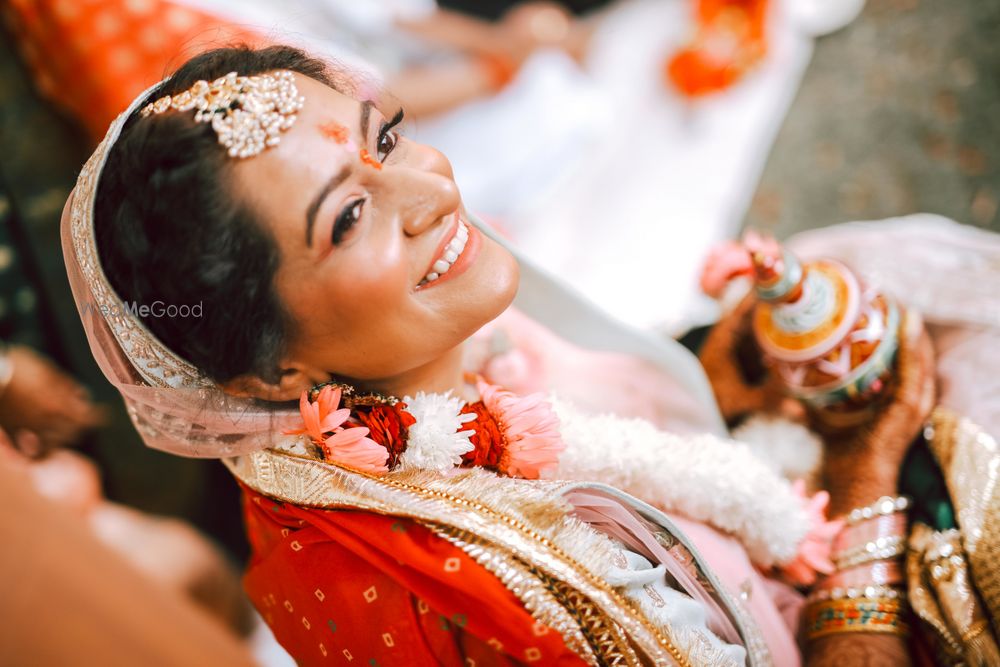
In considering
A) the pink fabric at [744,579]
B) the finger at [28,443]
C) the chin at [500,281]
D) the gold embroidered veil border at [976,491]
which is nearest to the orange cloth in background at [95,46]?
the finger at [28,443]

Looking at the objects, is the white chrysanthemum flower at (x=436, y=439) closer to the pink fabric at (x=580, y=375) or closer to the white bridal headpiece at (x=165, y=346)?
the white bridal headpiece at (x=165, y=346)

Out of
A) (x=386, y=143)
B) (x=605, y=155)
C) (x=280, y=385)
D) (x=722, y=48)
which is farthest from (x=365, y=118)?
(x=722, y=48)

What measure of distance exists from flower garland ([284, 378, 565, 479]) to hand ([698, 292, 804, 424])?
630mm

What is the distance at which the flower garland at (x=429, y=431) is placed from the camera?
0.79 meters

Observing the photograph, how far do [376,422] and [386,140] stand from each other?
368 millimetres

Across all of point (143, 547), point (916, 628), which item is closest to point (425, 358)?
point (916, 628)

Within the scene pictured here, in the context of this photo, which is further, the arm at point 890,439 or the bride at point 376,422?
the arm at point 890,439

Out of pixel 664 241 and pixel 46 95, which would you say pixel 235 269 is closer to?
pixel 46 95

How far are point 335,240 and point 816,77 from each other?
2.04m

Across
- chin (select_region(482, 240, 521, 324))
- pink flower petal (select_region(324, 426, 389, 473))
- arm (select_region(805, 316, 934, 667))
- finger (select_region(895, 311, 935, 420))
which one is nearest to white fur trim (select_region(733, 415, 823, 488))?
arm (select_region(805, 316, 934, 667))

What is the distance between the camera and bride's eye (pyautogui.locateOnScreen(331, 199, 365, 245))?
29.2 inches

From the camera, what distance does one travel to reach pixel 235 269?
2.41 feet

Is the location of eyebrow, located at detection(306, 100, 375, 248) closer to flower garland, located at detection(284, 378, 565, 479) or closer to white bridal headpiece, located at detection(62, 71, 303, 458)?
white bridal headpiece, located at detection(62, 71, 303, 458)

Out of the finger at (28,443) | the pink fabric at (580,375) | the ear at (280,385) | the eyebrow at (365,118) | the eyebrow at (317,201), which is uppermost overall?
the eyebrow at (365,118)
